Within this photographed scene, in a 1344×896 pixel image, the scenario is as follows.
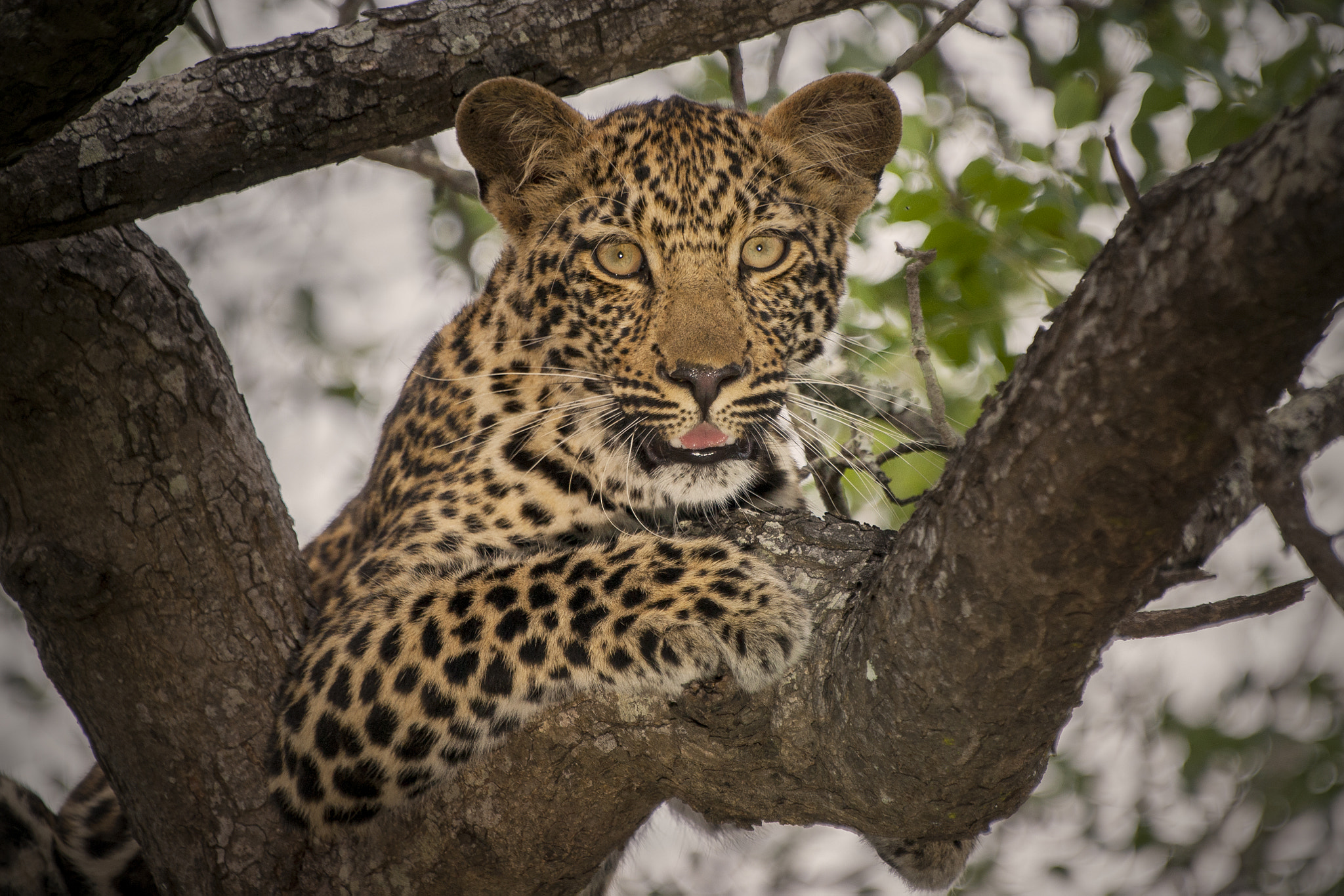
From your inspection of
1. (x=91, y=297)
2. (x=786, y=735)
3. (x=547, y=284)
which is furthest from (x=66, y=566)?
(x=786, y=735)

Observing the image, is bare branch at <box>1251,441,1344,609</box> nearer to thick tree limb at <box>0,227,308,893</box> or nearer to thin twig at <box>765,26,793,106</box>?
thick tree limb at <box>0,227,308,893</box>

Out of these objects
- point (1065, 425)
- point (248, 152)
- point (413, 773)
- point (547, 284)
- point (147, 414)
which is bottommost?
point (413, 773)

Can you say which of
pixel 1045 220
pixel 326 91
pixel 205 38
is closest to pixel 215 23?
pixel 205 38

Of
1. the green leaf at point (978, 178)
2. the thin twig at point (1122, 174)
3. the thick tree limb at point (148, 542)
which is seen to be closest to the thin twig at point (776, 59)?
the green leaf at point (978, 178)

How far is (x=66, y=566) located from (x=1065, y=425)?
3125mm

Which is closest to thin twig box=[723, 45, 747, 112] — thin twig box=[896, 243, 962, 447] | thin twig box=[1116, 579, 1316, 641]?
thin twig box=[896, 243, 962, 447]

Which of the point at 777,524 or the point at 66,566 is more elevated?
the point at 777,524

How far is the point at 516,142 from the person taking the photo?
14.8 feet

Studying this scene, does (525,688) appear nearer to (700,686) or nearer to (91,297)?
(700,686)

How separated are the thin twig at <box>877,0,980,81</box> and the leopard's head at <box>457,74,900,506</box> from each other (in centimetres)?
9

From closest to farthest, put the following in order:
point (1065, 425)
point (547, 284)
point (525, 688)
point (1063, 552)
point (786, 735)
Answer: point (1065, 425) → point (1063, 552) → point (786, 735) → point (525, 688) → point (547, 284)

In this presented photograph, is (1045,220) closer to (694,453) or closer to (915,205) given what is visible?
(915,205)

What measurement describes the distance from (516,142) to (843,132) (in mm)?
1443

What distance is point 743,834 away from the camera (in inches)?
192
